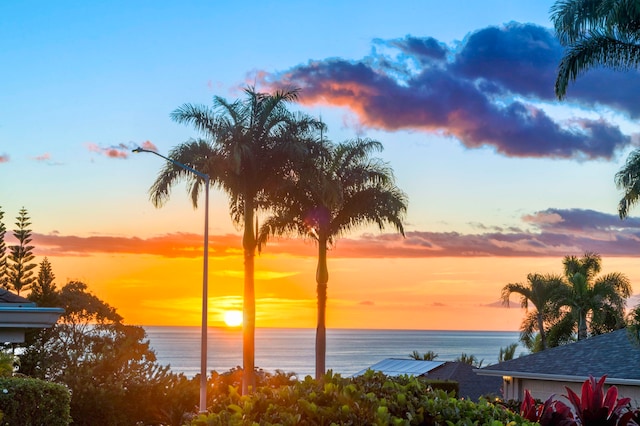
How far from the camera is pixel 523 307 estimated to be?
61.5 metres

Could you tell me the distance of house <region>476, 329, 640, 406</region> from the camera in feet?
95.9

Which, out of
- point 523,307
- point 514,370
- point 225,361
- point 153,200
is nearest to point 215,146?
point 153,200

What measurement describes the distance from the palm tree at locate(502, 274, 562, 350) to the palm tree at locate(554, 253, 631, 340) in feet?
3.60

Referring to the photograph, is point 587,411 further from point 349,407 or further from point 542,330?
point 542,330

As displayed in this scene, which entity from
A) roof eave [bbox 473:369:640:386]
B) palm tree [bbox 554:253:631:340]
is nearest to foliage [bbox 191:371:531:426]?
roof eave [bbox 473:369:640:386]

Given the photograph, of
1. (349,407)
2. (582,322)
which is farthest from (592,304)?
(349,407)

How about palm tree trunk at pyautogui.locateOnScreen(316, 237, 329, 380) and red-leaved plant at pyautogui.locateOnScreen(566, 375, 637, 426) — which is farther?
palm tree trunk at pyautogui.locateOnScreen(316, 237, 329, 380)

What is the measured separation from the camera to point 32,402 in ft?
52.0

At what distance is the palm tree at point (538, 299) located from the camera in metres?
59.9

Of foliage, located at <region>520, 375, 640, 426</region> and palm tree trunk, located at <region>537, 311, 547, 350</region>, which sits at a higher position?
foliage, located at <region>520, 375, 640, 426</region>

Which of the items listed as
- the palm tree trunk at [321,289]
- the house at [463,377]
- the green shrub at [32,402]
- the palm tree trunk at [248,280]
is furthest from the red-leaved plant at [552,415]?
the palm tree trunk at [321,289]

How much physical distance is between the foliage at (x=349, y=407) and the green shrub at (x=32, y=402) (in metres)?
8.52

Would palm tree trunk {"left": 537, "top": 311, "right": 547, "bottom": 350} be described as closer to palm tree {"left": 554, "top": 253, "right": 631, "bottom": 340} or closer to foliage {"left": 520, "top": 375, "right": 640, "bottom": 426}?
palm tree {"left": 554, "top": 253, "right": 631, "bottom": 340}

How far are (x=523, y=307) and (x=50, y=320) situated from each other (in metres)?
49.3
